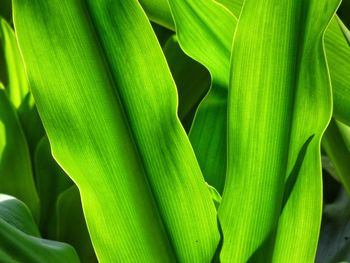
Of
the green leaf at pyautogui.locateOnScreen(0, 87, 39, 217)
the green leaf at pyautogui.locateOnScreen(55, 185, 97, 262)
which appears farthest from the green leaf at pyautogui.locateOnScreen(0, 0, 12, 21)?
the green leaf at pyautogui.locateOnScreen(55, 185, 97, 262)

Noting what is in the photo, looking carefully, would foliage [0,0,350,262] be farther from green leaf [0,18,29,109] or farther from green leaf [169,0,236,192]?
green leaf [0,18,29,109]

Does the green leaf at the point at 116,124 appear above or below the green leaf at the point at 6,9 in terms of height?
above

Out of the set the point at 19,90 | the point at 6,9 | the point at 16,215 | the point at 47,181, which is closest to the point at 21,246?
the point at 16,215

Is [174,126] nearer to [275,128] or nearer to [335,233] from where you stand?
[275,128]

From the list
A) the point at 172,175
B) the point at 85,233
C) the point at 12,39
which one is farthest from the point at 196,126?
the point at 12,39

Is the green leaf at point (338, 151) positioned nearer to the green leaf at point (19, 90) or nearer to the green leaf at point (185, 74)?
the green leaf at point (185, 74)

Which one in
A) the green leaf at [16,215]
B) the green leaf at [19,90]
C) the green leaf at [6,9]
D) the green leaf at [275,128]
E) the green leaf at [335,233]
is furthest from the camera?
the green leaf at [6,9]

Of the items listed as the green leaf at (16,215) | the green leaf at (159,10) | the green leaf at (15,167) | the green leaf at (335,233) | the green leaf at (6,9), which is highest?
the green leaf at (159,10)

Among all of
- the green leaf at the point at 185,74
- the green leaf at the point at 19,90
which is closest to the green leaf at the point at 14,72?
the green leaf at the point at 19,90
